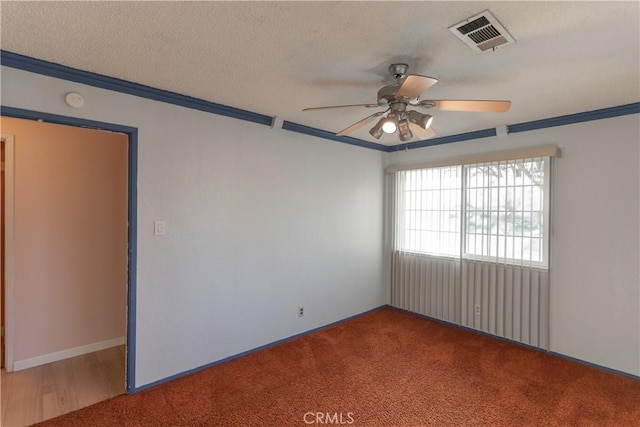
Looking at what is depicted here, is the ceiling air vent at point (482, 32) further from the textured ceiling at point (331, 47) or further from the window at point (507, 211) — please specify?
the window at point (507, 211)

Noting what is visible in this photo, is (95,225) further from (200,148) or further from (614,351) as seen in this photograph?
(614,351)

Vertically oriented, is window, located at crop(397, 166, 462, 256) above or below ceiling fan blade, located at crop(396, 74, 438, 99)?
below

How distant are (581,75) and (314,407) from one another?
116 inches

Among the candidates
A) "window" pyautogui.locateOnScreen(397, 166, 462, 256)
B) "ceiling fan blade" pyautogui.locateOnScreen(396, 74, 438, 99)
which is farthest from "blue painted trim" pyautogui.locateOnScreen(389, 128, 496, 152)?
"ceiling fan blade" pyautogui.locateOnScreen(396, 74, 438, 99)

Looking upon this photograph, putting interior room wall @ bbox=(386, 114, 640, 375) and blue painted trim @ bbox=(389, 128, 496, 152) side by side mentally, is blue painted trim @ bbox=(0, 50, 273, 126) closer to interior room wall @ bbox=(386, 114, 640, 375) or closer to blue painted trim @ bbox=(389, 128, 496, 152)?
blue painted trim @ bbox=(389, 128, 496, 152)

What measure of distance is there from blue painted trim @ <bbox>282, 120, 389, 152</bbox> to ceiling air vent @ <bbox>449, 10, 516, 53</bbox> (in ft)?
6.36

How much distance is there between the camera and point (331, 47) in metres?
1.81

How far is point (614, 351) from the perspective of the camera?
2842mm

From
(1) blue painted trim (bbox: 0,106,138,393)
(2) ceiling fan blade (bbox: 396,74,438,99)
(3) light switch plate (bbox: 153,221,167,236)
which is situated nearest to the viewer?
(2) ceiling fan blade (bbox: 396,74,438,99)

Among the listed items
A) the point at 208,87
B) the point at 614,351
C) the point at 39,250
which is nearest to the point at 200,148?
the point at 208,87

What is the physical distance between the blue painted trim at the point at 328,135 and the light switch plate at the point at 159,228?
152cm

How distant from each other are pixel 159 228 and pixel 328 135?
6.84 ft

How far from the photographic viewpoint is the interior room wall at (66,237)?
280 cm

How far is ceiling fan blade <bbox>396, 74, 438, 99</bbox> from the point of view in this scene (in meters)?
1.65
